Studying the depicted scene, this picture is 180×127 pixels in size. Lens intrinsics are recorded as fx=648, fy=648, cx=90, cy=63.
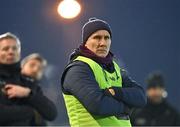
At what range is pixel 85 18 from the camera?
11.2 meters

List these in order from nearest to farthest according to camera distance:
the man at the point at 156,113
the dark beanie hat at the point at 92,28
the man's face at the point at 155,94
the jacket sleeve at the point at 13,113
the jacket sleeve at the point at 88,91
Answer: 1. the jacket sleeve at the point at 88,91
2. the dark beanie hat at the point at 92,28
3. the jacket sleeve at the point at 13,113
4. the man at the point at 156,113
5. the man's face at the point at 155,94

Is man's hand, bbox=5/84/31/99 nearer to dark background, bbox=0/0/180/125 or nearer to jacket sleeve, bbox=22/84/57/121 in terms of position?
jacket sleeve, bbox=22/84/57/121

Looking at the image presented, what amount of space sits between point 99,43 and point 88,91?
40 cm

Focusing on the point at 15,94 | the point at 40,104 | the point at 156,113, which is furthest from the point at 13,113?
the point at 156,113

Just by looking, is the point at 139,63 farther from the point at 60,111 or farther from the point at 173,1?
the point at 60,111

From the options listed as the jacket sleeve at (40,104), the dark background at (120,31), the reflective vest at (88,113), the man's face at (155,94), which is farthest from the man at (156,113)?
the reflective vest at (88,113)

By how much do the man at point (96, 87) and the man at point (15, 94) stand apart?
55.6 inches

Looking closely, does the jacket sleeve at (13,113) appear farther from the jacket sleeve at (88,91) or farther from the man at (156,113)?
the man at (156,113)

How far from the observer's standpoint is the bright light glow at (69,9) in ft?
35.6

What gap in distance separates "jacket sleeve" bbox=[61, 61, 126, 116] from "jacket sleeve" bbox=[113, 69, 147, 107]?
0.08 meters

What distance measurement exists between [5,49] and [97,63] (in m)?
1.72

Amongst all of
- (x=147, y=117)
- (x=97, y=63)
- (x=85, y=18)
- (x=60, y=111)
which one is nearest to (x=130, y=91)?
(x=97, y=63)

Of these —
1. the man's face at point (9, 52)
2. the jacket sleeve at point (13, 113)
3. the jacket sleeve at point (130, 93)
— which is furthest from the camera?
the man's face at point (9, 52)

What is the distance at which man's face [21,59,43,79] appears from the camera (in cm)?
725
